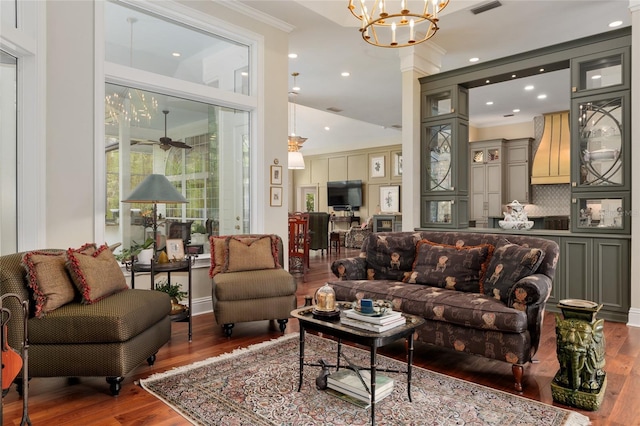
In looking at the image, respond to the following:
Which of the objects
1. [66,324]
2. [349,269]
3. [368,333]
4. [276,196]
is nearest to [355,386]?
[368,333]

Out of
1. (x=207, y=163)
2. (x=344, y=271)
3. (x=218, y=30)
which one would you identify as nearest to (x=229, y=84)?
(x=218, y=30)

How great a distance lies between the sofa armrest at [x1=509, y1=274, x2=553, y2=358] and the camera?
2539mm

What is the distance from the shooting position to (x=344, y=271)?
12.0 feet

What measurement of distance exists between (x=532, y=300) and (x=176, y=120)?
12.2 feet

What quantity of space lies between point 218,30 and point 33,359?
3.53 meters

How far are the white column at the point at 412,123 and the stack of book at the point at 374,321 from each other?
3.54 m

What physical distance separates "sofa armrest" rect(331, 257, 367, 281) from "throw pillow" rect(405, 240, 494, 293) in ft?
1.41

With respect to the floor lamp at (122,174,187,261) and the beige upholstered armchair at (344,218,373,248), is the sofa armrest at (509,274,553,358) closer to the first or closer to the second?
the floor lamp at (122,174,187,261)

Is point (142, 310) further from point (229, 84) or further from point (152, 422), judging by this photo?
point (229, 84)

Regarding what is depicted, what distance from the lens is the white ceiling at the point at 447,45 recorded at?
4605 mm

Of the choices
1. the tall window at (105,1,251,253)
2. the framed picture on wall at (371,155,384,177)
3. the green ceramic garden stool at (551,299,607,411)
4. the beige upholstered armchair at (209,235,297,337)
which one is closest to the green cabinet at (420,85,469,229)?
the tall window at (105,1,251,253)

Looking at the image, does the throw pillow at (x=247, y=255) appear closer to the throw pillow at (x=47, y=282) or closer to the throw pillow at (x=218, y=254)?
the throw pillow at (x=218, y=254)

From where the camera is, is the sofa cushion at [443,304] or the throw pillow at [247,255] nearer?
the sofa cushion at [443,304]

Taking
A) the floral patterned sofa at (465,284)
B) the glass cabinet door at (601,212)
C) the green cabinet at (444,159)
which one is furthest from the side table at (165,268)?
the glass cabinet door at (601,212)
